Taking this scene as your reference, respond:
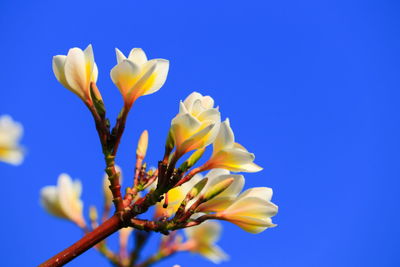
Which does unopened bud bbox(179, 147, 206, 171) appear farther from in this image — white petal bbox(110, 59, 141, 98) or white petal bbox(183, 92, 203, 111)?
white petal bbox(110, 59, 141, 98)

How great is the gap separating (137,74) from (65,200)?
1135mm

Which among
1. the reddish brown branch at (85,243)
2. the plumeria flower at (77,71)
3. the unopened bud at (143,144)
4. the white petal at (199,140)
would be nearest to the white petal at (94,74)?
the plumeria flower at (77,71)

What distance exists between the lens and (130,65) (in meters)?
1.46

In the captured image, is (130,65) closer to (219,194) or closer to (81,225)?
(219,194)

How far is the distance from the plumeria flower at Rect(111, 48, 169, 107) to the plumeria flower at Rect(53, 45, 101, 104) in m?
0.08

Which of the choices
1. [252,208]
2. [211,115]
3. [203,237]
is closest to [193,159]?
[211,115]

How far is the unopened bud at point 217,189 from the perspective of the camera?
1.51 metres

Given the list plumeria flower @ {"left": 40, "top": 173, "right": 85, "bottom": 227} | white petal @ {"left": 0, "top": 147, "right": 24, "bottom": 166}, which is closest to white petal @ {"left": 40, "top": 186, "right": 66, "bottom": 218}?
plumeria flower @ {"left": 40, "top": 173, "right": 85, "bottom": 227}

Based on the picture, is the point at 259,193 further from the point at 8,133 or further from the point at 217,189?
the point at 8,133

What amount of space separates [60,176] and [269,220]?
1.20 metres

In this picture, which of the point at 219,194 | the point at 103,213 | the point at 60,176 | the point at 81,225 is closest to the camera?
the point at 219,194

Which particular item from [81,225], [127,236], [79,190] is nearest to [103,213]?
[81,225]

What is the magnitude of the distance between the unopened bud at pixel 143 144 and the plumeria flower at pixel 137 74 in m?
0.16

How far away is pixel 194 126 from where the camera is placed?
1.42 meters
